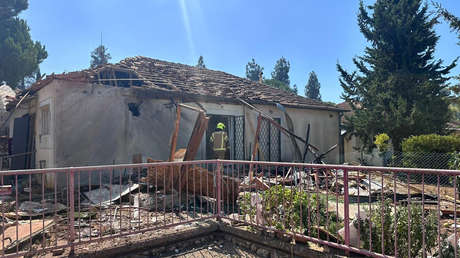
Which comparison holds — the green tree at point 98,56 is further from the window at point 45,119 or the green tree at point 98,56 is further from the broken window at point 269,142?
the broken window at point 269,142

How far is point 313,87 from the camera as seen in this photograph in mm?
55219

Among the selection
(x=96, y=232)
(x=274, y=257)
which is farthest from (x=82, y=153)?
(x=274, y=257)

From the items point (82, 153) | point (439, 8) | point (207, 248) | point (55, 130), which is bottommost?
point (207, 248)

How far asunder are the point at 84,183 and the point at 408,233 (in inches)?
318

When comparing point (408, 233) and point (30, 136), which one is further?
point (30, 136)

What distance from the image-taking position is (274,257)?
149 inches

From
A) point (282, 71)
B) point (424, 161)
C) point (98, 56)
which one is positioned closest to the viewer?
point (424, 161)

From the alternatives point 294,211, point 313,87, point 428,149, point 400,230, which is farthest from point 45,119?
point 313,87

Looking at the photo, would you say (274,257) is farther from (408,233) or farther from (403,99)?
(403,99)

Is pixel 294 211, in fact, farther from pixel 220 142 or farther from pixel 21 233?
pixel 220 142

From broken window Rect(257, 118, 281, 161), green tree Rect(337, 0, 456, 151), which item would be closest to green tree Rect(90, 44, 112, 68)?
green tree Rect(337, 0, 456, 151)

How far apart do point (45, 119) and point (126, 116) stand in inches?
109

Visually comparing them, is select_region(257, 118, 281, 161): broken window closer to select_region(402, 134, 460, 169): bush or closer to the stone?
select_region(402, 134, 460, 169): bush

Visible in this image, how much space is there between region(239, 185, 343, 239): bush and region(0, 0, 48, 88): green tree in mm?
22622
